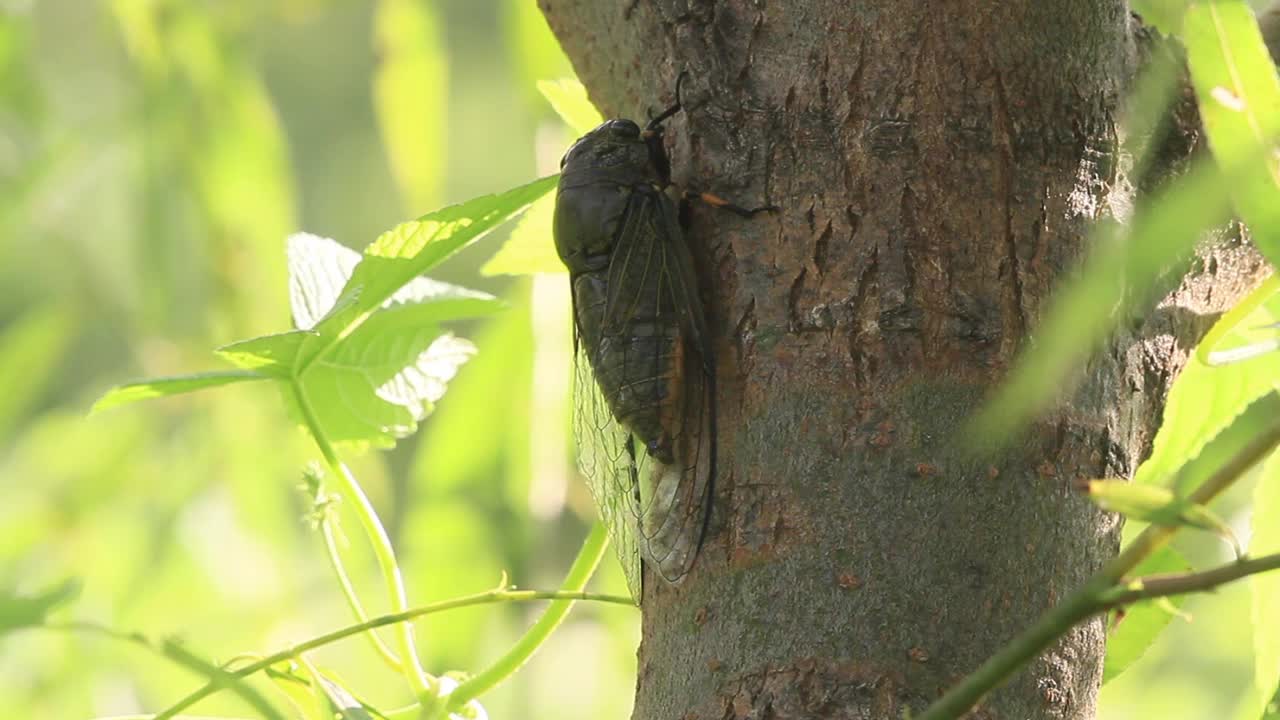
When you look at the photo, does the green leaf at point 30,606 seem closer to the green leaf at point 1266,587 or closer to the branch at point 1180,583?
the branch at point 1180,583

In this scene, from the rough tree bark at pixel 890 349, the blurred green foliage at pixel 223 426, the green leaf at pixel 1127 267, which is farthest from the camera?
the blurred green foliage at pixel 223 426

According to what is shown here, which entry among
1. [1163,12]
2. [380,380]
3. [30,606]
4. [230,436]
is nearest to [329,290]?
[380,380]

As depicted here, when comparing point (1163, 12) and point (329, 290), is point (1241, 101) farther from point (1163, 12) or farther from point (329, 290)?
point (329, 290)

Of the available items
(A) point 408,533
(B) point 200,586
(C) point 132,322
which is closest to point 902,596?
(A) point 408,533

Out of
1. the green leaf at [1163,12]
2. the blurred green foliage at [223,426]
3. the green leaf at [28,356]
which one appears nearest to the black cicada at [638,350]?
the green leaf at [1163,12]

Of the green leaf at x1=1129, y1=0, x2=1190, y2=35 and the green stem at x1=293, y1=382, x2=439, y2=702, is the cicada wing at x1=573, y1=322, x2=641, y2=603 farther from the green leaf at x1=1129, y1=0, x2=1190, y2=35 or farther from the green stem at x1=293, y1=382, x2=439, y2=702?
the green leaf at x1=1129, y1=0, x2=1190, y2=35

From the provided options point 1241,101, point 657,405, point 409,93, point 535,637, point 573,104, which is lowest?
point 535,637
